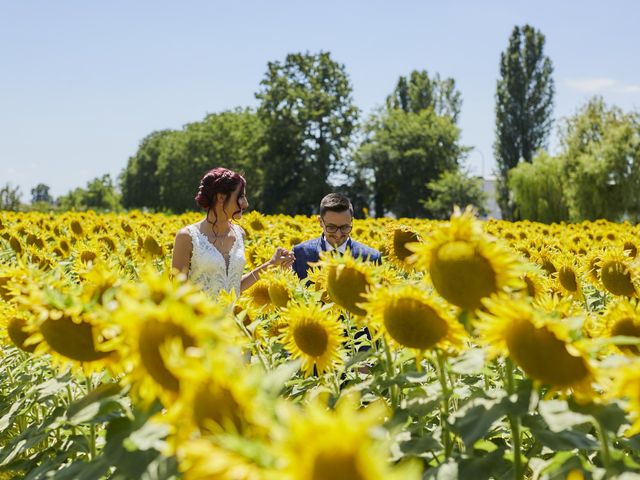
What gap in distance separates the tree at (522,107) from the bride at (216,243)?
4512cm

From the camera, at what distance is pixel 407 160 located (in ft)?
154

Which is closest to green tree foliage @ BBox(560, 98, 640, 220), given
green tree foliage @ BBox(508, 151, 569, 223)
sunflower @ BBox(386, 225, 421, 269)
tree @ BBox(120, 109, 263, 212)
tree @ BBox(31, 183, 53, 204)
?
green tree foliage @ BBox(508, 151, 569, 223)

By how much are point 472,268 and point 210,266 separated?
3246mm

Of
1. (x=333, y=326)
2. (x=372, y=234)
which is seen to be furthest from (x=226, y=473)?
(x=372, y=234)

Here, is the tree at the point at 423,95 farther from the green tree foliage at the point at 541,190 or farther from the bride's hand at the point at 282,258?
the bride's hand at the point at 282,258

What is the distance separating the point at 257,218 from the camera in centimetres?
875

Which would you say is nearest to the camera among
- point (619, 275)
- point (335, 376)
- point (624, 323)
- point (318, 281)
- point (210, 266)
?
point (624, 323)

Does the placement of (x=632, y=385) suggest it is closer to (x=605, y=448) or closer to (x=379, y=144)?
(x=605, y=448)

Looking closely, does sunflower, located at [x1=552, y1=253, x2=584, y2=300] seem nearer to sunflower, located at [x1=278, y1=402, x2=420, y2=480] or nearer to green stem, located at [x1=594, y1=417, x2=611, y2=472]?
green stem, located at [x1=594, y1=417, x2=611, y2=472]

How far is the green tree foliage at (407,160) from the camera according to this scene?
4619 cm

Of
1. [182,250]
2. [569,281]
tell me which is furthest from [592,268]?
[182,250]

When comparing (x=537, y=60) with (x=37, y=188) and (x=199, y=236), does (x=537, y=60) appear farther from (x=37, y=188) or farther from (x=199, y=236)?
(x=37, y=188)

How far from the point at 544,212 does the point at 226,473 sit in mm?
30392

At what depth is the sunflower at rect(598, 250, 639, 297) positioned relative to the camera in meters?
3.12
